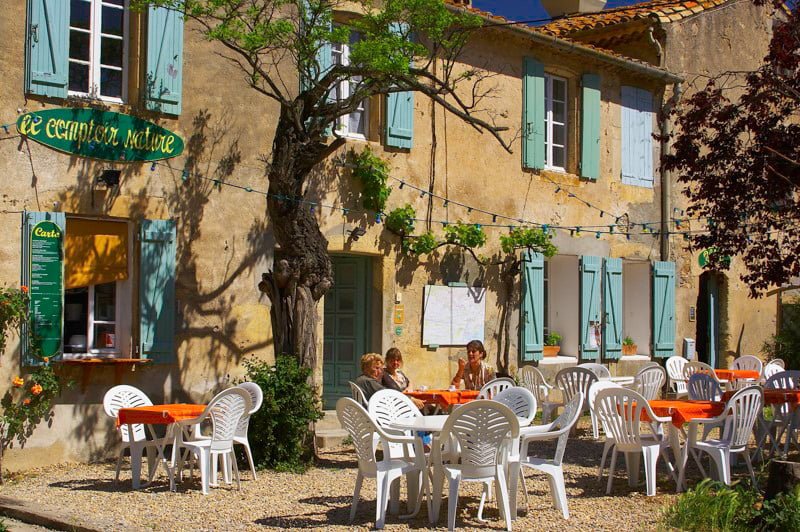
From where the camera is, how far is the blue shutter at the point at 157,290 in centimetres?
1050

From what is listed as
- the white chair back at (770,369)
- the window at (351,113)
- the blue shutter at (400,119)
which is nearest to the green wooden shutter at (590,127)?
the blue shutter at (400,119)

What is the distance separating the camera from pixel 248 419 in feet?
29.6

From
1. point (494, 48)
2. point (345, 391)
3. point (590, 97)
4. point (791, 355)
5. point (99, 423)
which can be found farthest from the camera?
point (791, 355)

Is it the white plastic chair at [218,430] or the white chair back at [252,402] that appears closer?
the white plastic chair at [218,430]

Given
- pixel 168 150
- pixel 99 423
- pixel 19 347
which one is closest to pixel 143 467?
pixel 99 423

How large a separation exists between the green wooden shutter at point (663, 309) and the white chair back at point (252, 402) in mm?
8139

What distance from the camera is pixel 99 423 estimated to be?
10312 millimetres

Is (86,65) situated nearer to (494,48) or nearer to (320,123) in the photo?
(320,123)

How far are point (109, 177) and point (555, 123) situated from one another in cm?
679

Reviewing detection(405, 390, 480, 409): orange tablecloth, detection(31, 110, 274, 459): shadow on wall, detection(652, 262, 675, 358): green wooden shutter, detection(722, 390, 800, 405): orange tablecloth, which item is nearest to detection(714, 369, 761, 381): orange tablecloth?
detection(652, 262, 675, 358): green wooden shutter

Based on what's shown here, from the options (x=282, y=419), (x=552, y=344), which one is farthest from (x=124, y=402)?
(x=552, y=344)

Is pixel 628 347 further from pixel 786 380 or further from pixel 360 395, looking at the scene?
pixel 360 395

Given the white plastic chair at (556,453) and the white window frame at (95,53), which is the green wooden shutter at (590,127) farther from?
the white plastic chair at (556,453)

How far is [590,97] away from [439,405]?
6.61 metres
